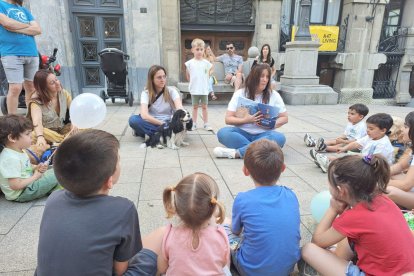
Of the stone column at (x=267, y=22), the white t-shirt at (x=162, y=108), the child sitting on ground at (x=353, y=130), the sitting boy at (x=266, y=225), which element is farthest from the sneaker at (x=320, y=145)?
the stone column at (x=267, y=22)

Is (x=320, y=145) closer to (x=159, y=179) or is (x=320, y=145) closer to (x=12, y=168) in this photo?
(x=159, y=179)

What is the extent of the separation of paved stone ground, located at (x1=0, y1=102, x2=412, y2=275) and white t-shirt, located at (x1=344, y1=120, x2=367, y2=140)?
2.24 feet

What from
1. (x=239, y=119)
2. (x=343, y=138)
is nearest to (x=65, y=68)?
(x=239, y=119)

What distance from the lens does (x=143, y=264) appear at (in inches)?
59.4

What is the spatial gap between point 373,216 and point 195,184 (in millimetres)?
930

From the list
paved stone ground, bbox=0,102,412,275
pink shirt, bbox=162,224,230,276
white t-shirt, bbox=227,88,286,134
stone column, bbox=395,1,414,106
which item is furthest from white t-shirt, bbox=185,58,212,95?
stone column, bbox=395,1,414,106

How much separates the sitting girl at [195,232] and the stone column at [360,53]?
38.0 feet

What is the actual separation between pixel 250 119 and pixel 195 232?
2539 mm

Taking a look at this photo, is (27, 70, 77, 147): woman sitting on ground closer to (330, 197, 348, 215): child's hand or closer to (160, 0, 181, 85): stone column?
(330, 197, 348, 215): child's hand

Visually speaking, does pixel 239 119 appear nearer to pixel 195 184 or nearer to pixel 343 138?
pixel 343 138

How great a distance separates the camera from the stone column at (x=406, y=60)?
12.0m

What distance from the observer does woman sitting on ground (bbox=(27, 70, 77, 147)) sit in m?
3.48

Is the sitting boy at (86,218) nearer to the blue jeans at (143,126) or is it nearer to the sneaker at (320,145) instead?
the blue jeans at (143,126)

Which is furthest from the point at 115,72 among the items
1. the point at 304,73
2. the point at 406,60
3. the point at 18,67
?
the point at 406,60
